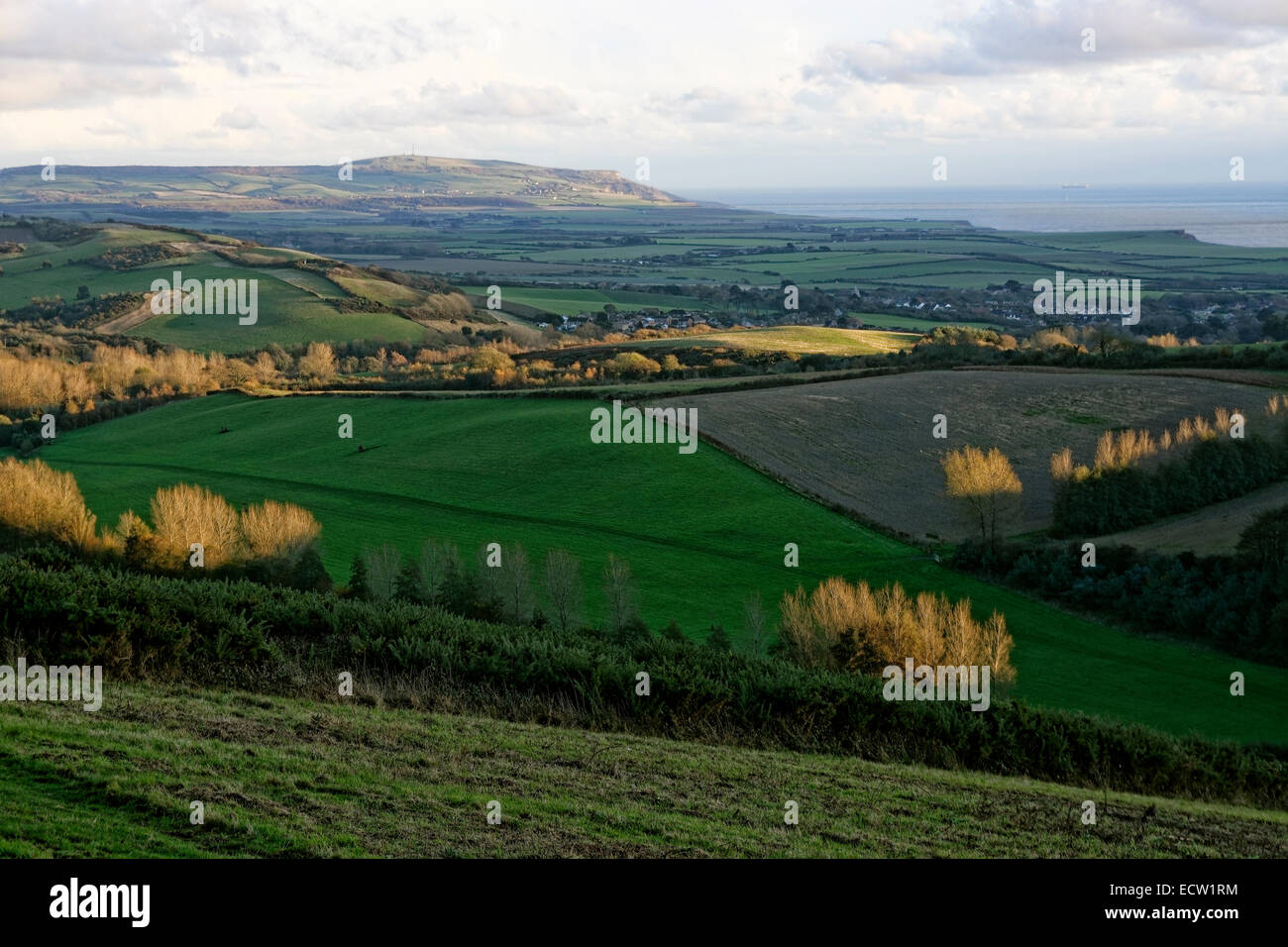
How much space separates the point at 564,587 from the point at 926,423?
37464 millimetres

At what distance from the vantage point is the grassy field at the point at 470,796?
12.6 m

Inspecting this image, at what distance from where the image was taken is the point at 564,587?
145 ft

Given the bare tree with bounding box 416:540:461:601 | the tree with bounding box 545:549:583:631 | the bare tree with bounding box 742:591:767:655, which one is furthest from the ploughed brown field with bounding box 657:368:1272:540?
the bare tree with bounding box 416:540:461:601

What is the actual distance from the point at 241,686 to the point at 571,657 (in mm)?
6078

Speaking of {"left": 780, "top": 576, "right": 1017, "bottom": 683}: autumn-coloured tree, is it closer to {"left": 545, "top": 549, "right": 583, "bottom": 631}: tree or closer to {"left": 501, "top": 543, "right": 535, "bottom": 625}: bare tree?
{"left": 545, "top": 549, "right": 583, "bottom": 631}: tree

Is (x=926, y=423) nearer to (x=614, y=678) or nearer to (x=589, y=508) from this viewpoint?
(x=589, y=508)

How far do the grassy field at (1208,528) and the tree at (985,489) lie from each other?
4.65m

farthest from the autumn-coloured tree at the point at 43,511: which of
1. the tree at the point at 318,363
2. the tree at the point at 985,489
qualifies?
the tree at the point at 318,363

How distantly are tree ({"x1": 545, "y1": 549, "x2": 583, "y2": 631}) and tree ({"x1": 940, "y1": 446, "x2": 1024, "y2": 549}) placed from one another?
21322 millimetres

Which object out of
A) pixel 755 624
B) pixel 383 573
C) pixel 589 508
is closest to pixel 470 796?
pixel 755 624

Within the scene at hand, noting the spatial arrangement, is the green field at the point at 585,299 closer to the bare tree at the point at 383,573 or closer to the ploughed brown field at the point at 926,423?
the ploughed brown field at the point at 926,423

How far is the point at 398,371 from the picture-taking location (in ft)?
393
